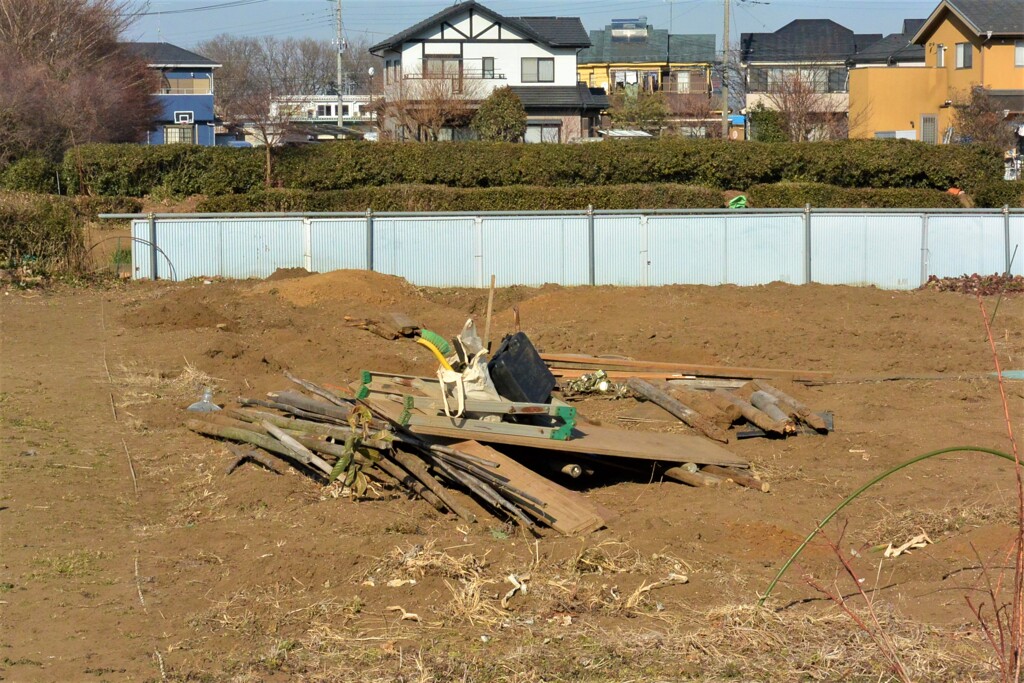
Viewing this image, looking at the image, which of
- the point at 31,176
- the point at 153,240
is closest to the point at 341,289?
the point at 153,240

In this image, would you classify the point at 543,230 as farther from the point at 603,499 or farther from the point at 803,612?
the point at 803,612

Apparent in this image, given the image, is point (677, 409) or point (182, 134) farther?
point (182, 134)

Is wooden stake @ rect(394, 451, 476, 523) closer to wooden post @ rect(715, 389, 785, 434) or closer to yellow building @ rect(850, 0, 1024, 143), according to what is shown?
wooden post @ rect(715, 389, 785, 434)

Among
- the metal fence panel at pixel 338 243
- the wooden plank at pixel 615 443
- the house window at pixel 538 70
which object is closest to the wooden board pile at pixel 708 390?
the wooden plank at pixel 615 443

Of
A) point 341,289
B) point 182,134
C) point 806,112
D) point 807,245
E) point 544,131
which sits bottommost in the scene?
point 341,289

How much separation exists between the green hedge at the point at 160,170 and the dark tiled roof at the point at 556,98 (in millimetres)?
18236

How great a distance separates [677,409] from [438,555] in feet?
15.8

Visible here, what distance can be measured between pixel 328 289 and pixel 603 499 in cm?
1075

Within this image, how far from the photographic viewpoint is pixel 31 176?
2866 cm

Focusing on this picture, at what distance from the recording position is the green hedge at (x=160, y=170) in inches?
1158

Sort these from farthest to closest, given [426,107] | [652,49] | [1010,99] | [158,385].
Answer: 1. [652,49]
2. [1010,99]
3. [426,107]
4. [158,385]

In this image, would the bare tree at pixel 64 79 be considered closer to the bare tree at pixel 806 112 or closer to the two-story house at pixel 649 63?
the bare tree at pixel 806 112

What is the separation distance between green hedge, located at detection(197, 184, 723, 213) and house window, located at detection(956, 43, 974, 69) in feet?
77.8

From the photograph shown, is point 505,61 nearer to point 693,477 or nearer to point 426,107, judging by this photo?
point 426,107
